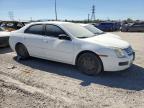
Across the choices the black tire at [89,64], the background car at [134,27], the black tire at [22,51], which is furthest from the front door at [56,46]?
the background car at [134,27]

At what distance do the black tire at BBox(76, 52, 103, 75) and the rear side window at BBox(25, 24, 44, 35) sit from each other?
1791 mm

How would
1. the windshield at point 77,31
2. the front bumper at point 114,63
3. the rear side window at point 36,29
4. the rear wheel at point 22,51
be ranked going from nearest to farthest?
the front bumper at point 114,63
the windshield at point 77,31
the rear side window at point 36,29
the rear wheel at point 22,51

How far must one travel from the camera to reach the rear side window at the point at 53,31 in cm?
680

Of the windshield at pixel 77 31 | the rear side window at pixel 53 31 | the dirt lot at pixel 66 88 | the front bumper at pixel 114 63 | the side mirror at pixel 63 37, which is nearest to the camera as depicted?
the dirt lot at pixel 66 88

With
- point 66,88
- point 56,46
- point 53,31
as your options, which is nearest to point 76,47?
point 56,46

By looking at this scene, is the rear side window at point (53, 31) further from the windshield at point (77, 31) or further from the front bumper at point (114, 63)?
the front bumper at point (114, 63)

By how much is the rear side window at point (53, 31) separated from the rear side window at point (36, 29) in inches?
10.7

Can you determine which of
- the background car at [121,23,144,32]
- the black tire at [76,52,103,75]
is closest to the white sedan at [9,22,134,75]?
the black tire at [76,52,103,75]

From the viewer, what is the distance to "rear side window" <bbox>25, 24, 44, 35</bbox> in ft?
24.1

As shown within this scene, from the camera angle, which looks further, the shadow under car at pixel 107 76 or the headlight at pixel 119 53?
the headlight at pixel 119 53

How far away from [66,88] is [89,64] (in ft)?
4.13

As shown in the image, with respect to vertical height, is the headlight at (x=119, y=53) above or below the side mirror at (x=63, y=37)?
below

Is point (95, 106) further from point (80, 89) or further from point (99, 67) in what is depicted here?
point (99, 67)

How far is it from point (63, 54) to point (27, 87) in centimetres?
175
